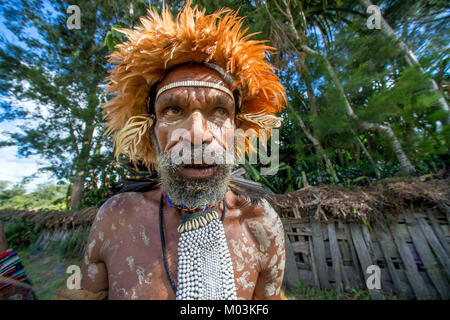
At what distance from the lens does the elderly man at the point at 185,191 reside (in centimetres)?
97

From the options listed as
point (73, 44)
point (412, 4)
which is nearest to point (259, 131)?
point (412, 4)

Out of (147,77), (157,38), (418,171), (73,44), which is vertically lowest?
(418,171)

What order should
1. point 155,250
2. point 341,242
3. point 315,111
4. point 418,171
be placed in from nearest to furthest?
point 155,250
point 341,242
point 418,171
point 315,111

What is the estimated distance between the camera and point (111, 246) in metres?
1.05

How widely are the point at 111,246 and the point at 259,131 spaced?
1.23 m

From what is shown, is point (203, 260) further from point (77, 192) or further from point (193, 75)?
point (77, 192)

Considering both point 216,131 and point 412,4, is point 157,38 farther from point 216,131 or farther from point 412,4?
point 412,4

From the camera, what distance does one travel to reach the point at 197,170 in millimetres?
984

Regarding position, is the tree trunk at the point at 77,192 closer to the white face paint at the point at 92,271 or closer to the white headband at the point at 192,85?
the white face paint at the point at 92,271

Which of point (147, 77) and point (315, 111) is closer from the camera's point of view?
point (147, 77)

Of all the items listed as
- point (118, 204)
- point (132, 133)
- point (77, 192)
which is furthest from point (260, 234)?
point (77, 192)

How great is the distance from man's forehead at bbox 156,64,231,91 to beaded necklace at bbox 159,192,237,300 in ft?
2.64

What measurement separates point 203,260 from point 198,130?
2.34 feet

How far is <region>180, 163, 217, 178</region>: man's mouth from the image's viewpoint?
971 millimetres
